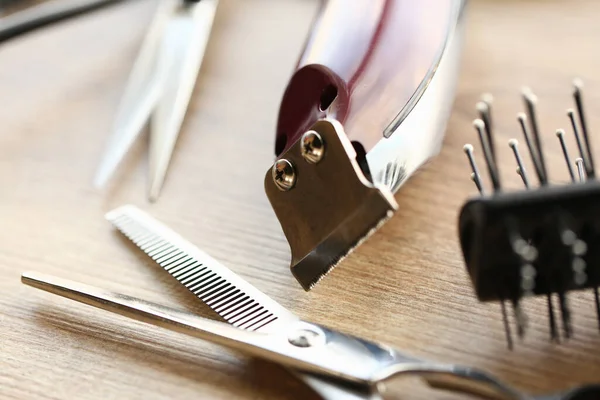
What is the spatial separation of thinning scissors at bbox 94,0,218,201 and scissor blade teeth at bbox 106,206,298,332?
0.12 ft

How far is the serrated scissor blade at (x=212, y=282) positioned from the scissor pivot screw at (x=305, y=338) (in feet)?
0.04

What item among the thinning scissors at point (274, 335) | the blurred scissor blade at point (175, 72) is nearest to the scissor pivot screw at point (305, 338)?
the thinning scissors at point (274, 335)

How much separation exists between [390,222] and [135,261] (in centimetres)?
15

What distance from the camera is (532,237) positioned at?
11.1 inches

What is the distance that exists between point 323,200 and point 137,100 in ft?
0.81

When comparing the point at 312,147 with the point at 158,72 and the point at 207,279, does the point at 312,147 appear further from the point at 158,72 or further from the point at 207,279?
the point at 158,72

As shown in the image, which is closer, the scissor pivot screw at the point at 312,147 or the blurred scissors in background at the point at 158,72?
the scissor pivot screw at the point at 312,147

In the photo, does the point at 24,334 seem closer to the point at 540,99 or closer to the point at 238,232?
the point at 238,232

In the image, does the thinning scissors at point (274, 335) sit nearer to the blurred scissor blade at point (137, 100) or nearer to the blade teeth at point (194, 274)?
the blade teeth at point (194, 274)

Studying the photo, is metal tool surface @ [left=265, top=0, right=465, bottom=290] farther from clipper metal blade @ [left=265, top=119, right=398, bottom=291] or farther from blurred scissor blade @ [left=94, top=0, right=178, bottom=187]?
blurred scissor blade @ [left=94, top=0, right=178, bottom=187]

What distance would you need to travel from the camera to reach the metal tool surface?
314mm

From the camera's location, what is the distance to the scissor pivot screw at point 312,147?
315 millimetres

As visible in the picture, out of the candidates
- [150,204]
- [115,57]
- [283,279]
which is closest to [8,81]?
Answer: [115,57]

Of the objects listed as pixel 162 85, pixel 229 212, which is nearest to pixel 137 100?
pixel 162 85
